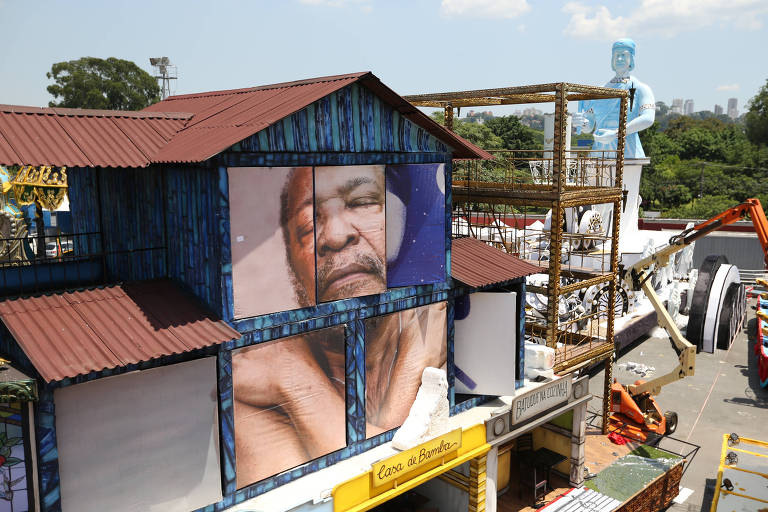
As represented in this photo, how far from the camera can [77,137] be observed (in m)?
11.5

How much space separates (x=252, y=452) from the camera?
11867 mm

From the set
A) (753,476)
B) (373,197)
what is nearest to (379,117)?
(373,197)

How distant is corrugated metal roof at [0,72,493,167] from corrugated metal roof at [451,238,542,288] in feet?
10.2

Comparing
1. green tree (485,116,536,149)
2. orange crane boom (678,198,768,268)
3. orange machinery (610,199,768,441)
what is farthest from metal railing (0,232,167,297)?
green tree (485,116,536,149)

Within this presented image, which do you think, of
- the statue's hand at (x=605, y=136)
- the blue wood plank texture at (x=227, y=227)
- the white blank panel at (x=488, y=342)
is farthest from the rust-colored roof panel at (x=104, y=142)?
the statue's hand at (x=605, y=136)

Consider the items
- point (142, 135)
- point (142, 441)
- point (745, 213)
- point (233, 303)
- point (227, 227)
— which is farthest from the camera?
point (745, 213)

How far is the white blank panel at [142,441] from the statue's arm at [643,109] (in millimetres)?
29266

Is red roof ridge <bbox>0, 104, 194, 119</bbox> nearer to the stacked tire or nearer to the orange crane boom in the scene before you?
the orange crane boom

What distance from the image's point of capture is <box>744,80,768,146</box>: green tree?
8150 centimetres

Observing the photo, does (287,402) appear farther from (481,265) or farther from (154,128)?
(481,265)

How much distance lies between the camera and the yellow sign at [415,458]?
1273 centimetres

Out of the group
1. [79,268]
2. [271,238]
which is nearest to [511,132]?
[271,238]

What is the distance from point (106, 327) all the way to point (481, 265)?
359 inches

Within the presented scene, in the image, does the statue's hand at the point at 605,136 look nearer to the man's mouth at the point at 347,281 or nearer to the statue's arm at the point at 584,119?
the statue's arm at the point at 584,119
